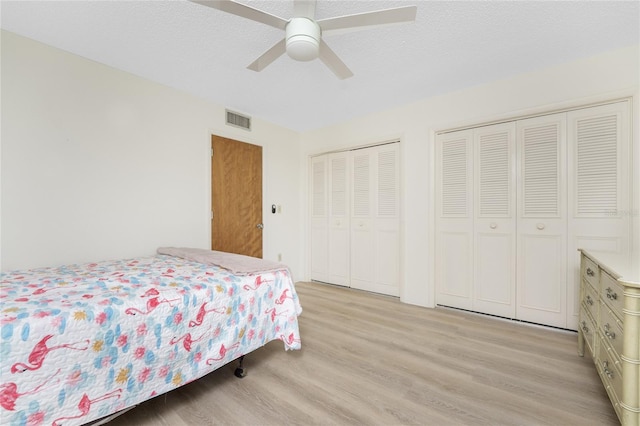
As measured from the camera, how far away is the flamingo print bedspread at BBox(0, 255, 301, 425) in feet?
3.29

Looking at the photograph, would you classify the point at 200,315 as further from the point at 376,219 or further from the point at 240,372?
the point at 376,219

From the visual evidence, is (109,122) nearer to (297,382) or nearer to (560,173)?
(297,382)

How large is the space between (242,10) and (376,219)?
2743mm

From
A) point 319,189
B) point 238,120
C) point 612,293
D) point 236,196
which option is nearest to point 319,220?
point 319,189

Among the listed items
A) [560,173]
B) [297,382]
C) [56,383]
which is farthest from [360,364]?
[560,173]

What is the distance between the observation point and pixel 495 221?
8.89 feet

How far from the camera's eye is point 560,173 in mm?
2385

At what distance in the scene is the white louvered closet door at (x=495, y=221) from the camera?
2.62 m

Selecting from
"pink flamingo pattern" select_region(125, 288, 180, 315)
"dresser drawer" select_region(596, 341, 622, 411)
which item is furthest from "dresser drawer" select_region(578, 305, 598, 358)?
"pink flamingo pattern" select_region(125, 288, 180, 315)

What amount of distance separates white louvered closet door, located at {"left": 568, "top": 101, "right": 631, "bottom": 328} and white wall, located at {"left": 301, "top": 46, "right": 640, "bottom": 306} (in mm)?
73

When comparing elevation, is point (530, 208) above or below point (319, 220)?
above

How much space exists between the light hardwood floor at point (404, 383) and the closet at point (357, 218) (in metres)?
1.15

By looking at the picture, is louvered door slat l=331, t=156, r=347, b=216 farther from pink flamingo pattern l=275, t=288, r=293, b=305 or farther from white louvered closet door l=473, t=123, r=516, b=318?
pink flamingo pattern l=275, t=288, r=293, b=305

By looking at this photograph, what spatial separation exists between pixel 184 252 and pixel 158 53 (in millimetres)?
1677
